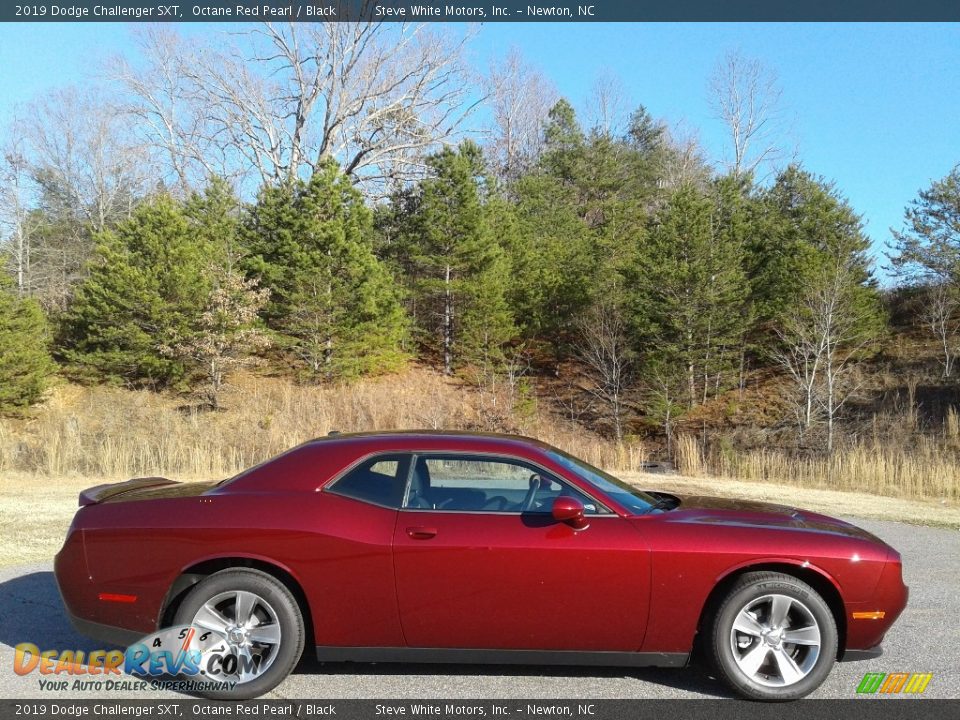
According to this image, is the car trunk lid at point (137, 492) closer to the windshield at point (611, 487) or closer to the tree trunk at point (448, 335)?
the windshield at point (611, 487)

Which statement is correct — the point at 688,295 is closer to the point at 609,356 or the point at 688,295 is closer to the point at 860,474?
the point at 609,356

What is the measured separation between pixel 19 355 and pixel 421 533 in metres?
28.3

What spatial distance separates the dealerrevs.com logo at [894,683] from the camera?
407cm

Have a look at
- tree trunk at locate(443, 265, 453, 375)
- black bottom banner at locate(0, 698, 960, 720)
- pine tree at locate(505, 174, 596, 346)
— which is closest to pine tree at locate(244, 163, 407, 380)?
tree trunk at locate(443, 265, 453, 375)

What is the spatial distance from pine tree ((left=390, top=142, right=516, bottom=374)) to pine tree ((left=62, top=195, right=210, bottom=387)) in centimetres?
1009

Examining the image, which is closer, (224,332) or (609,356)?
(224,332)

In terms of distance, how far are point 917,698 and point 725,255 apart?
2944cm

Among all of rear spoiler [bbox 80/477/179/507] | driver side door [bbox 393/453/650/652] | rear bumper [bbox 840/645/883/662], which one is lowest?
rear bumper [bbox 840/645/883/662]

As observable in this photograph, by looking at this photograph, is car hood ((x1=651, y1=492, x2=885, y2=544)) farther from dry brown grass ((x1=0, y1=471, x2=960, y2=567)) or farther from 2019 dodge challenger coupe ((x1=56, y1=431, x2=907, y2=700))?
dry brown grass ((x1=0, y1=471, x2=960, y2=567))

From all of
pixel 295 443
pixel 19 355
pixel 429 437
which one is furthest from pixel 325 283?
pixel 429 437

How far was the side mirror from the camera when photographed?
3922 mm

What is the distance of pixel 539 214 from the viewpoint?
1556 inches

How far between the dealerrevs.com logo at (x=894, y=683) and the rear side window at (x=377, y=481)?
2.76 meters

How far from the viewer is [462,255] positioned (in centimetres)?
3450
